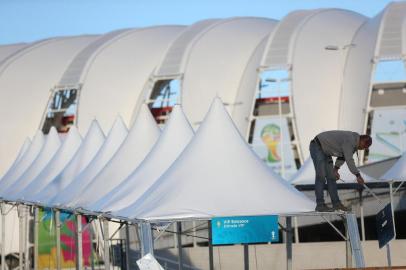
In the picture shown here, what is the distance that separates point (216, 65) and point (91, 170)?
27.3 meters

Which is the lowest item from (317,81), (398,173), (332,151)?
(332,151)

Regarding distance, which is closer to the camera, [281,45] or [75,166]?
[75,166]

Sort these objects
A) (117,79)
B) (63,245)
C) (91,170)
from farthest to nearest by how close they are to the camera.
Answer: (117,79)
(63,245)
(91,170)

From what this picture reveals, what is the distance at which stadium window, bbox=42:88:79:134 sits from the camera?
58.5 meters

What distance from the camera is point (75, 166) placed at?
108ft

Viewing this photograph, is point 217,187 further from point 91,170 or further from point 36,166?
point 36,166

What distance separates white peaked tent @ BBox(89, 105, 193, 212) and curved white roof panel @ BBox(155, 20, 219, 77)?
98.9ft

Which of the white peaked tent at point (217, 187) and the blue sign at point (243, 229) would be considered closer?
the blue sign at point (243, 229)

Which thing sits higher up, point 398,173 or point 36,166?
point 36,166

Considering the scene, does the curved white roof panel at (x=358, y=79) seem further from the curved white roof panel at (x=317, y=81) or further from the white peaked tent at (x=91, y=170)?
the white peaked tent at (x=91, y=170)

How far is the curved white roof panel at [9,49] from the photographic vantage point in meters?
63.2

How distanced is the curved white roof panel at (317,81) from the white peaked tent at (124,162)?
22702 mm

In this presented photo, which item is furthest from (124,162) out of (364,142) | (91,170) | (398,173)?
(364,142)

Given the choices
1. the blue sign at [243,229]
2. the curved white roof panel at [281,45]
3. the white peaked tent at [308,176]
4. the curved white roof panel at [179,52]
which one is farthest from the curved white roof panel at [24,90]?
the blue sign at [243,229]
